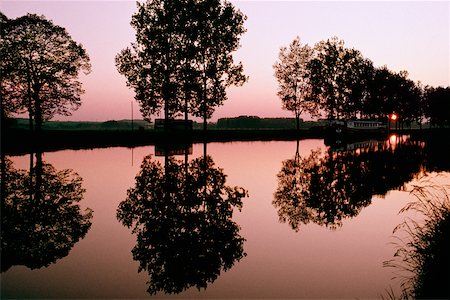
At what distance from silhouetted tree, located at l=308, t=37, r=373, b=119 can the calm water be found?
68.9 m

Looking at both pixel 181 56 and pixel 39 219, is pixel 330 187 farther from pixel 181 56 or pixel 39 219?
pixel 181 56

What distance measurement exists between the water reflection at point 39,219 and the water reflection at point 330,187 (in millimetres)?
6784

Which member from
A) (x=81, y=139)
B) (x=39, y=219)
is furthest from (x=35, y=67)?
(x=39, y=219)

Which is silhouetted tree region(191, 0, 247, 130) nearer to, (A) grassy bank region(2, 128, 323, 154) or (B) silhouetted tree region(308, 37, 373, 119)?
(A) grassy bank region(2, 128, 323, 154)

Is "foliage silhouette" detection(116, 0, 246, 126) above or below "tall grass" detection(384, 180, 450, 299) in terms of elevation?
above

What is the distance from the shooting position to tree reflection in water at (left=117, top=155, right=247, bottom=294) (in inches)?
344

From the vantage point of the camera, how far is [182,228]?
12.0 meters

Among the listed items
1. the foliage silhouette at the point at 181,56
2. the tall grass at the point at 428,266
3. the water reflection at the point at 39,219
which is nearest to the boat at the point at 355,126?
the foliage silhouette at the point at 181,56

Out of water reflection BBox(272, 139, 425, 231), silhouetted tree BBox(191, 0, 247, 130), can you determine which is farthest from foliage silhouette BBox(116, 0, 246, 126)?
water reflection BBox(272, 139, 425, 231)

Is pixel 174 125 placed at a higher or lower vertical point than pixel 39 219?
higher

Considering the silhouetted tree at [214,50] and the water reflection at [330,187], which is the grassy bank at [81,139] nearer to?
the silhouetted tree at [214,50]

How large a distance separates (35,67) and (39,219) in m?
48.7

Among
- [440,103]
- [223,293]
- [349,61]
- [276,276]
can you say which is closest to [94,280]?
[223,293]

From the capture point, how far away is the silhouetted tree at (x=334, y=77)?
87188mm
